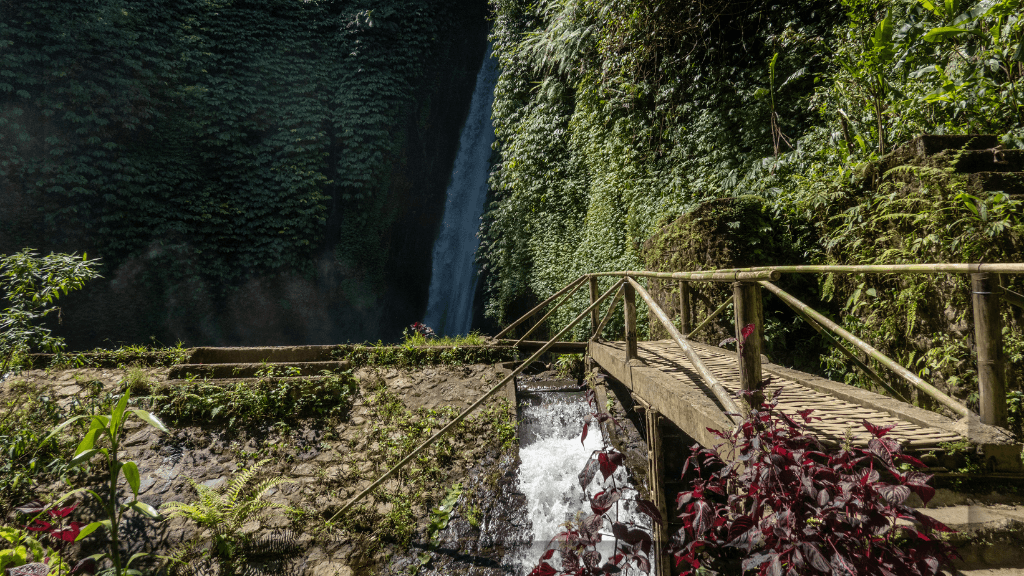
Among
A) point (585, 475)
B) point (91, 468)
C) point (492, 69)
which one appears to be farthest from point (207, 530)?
point (492, 69)

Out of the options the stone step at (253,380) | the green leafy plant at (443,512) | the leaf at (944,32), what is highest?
the leaf at (944,32)

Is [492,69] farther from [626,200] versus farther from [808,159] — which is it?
[808,159]

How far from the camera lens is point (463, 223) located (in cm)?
1537

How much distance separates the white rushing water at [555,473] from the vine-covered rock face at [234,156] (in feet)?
30.3

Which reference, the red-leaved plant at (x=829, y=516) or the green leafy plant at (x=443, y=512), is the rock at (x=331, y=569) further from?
the red-leaved plant at (x=829, y=516)

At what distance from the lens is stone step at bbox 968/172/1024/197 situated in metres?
2.88

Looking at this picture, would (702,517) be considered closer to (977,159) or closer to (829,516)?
(829,516)

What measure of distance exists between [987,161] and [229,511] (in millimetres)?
6542

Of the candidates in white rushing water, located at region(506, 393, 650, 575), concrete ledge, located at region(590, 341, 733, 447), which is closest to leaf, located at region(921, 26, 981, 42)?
concrete ledge, located at region(590, 341, 733, 447)

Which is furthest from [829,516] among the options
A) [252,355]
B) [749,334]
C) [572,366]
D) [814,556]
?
[252,355]

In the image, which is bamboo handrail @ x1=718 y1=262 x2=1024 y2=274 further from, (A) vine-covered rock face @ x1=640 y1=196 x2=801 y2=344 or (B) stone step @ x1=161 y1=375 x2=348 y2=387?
(B) stone step @ x1=161 y1=375 x2=348 y2=387

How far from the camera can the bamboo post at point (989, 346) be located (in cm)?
200

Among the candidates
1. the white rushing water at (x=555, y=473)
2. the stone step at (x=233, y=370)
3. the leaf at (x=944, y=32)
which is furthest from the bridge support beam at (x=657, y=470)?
the stone step at (x=233, y=370)

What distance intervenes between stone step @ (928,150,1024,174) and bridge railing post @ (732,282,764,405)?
187 centimetres
